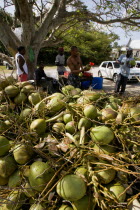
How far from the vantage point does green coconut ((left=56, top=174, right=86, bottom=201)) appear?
942 millimetres

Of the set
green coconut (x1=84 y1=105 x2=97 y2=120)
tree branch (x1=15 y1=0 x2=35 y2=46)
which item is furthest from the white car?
green coconut (x1=84 y1=105 x2=97 y2=120)

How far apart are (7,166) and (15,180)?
0.13 m

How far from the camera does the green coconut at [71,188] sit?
0.94 metres

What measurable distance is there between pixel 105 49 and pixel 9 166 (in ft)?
80.2

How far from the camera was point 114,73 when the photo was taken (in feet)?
34.4

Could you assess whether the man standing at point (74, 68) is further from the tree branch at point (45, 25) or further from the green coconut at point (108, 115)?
the green coconut at point (108, 115)

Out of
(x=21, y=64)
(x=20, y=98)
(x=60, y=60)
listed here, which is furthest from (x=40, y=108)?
(x=60, y=60)

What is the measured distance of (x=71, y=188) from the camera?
0.94m

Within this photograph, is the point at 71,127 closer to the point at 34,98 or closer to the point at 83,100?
the point at 83,100

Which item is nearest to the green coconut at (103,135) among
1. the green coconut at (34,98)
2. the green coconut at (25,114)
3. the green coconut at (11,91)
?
the green coconut at (25,114)

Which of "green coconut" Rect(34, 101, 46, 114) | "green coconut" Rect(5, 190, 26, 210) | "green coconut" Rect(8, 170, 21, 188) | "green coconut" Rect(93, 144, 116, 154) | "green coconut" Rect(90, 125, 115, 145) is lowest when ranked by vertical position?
"green coconut" Rect(5, 190, 26, 210)

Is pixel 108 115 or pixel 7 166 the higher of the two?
pixel 108 115

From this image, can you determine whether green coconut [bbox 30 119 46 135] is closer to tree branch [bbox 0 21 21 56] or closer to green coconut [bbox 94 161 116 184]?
green coconut [bbox 94 161 116 184]

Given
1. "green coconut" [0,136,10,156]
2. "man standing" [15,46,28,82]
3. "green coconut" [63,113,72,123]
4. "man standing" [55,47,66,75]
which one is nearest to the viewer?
"green coconut" [0,136,10,156]
